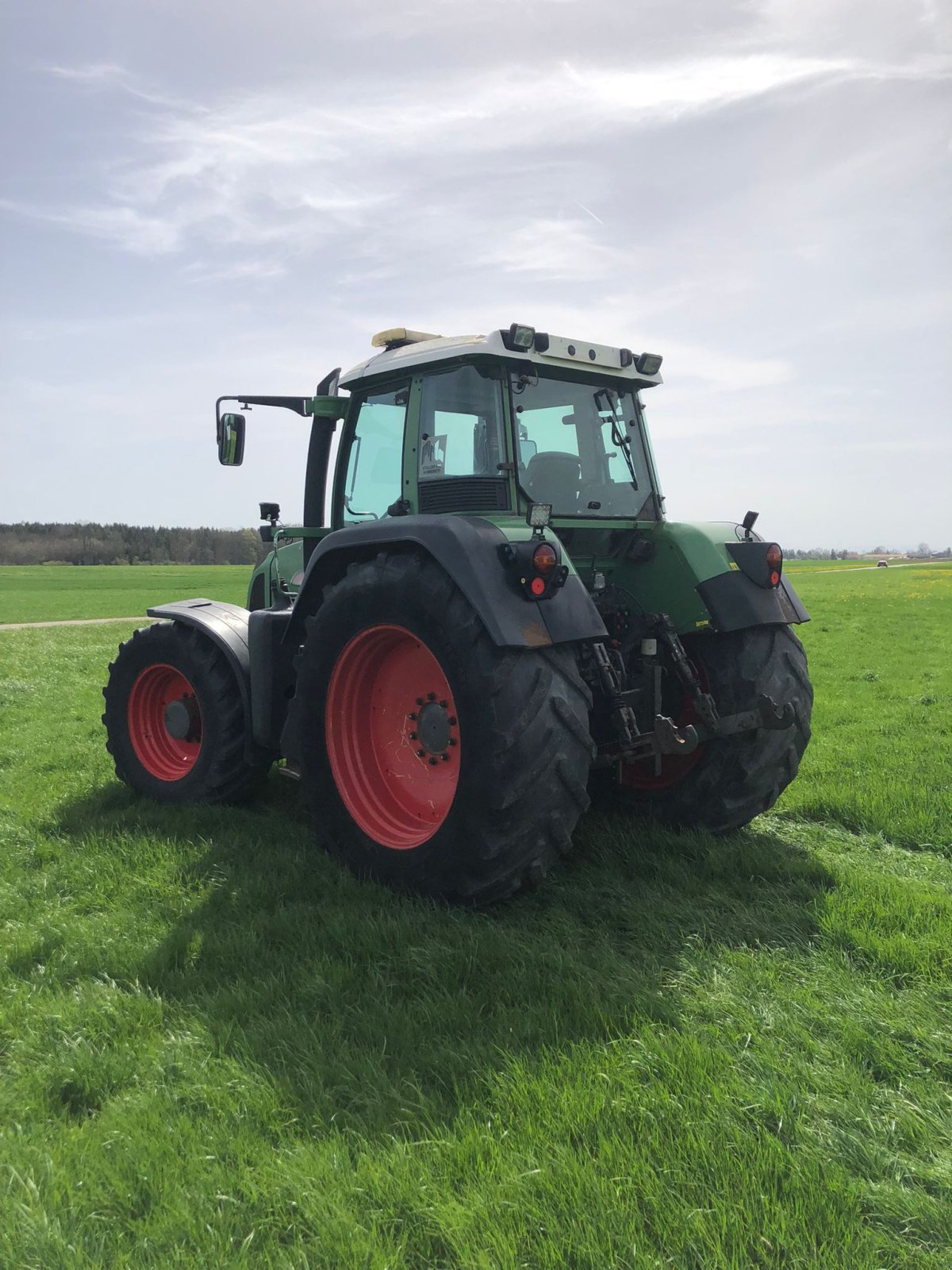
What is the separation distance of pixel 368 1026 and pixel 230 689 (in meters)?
2.73

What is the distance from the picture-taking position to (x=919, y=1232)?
1.95 m

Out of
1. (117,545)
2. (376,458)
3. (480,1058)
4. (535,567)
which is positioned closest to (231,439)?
(376,458)

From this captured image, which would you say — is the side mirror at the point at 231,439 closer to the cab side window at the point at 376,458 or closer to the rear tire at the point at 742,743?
the cab side window at the point at 376,458

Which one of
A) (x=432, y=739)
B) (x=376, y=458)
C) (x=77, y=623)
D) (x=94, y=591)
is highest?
(x=376, y=458)

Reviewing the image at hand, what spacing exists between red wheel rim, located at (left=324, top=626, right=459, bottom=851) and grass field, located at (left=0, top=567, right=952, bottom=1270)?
15.1 inches

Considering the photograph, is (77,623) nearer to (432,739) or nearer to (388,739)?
(388,739)

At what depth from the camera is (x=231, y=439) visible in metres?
5.01

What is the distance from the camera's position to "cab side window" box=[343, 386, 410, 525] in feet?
14.9

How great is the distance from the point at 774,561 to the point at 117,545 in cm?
9161

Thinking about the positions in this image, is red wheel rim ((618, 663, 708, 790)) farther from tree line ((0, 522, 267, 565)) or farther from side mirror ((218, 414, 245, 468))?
tree line ((0, 522, 267, 565))

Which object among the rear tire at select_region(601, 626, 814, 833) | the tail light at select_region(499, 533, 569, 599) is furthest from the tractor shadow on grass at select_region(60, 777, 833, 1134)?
the tail light at select_region(499, 533, 569, 599)

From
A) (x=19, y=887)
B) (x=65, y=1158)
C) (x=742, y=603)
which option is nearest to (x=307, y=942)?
(x=65, y=1158)

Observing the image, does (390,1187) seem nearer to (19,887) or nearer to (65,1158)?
(65,1158)

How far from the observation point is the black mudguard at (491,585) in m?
3.37
